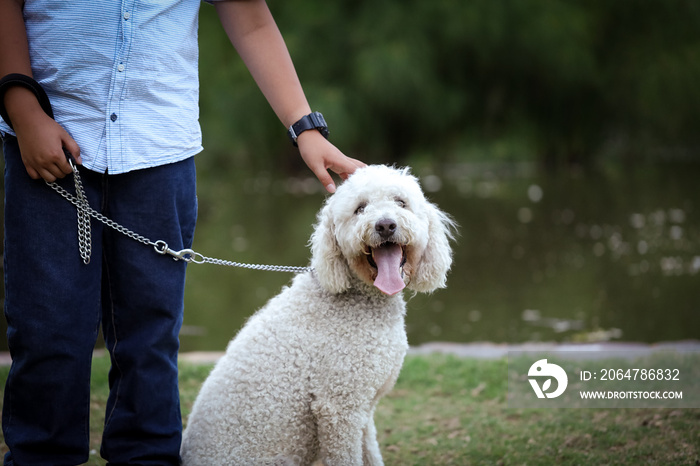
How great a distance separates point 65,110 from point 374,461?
1698 mm

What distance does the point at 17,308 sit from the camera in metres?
2.19

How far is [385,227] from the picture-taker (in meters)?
2.51

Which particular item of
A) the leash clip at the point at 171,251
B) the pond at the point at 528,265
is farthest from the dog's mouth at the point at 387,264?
the pond at the point at 528,265

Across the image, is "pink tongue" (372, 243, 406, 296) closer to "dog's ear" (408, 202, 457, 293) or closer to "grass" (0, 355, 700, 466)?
"dog's ear" (408, 202, 457, 293)

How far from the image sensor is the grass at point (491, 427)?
10.9ft

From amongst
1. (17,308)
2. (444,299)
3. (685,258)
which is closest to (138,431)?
(17,308)

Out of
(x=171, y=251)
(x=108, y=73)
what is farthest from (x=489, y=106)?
(x=108, y=73)

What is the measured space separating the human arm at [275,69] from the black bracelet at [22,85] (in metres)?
0.71

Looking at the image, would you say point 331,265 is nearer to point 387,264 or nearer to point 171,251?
point 387,264

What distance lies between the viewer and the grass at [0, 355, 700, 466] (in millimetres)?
3312

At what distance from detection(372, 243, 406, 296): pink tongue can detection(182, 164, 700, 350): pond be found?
3526mm

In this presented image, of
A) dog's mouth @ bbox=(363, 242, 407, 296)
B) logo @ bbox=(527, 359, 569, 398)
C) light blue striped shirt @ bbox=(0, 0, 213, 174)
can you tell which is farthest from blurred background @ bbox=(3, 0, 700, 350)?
light blue striped shirt @ bbox=(0, 0, 213, 174)

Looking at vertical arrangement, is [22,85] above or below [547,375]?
above

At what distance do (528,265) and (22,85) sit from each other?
766 cm
